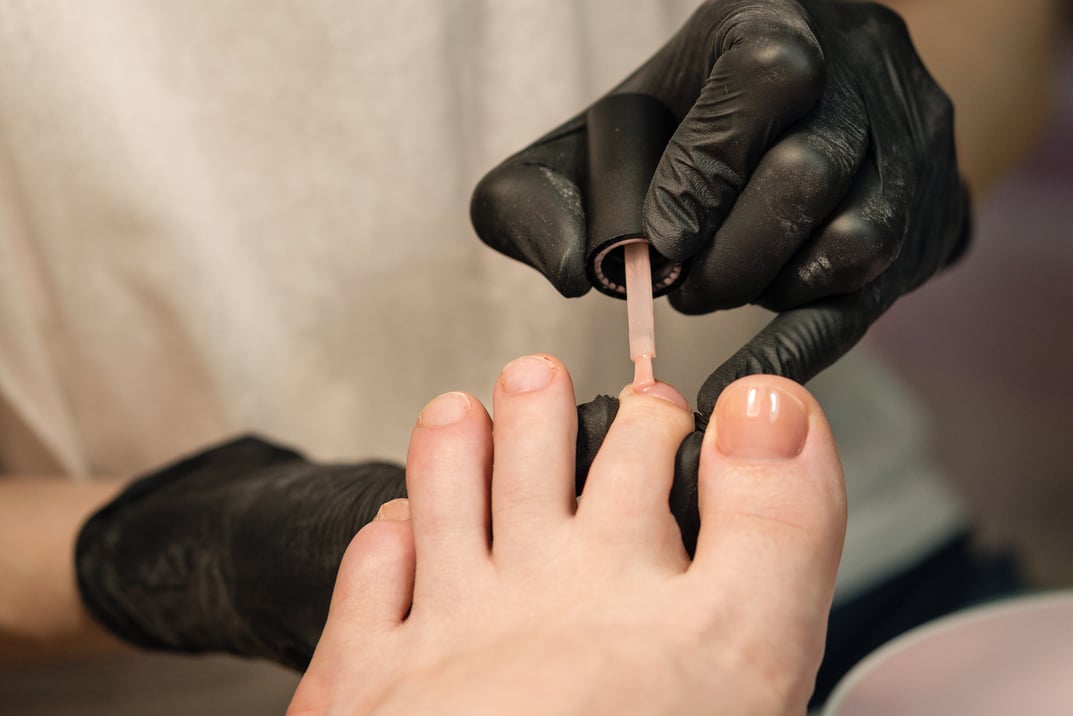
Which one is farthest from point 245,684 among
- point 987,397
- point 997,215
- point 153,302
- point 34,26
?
point 997,215

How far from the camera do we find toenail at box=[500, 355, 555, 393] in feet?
1.53

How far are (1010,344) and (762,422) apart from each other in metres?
1.11

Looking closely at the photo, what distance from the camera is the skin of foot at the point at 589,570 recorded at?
0.40m

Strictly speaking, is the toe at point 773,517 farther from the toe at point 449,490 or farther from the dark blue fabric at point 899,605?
the dark blue fabric at point 899,605

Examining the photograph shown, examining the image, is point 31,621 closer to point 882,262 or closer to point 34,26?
point 34,26

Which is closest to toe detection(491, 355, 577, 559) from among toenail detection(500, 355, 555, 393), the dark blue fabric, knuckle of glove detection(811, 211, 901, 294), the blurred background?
toenail detection(500, 355, 555, 393)

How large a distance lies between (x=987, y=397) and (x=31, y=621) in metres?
1.25

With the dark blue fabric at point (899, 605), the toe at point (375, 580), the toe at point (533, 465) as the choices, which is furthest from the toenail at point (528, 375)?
the dark blue fabric at point (899, 605)

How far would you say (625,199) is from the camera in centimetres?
45

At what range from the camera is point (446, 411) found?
1.57ft

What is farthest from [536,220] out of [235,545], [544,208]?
[235,545]

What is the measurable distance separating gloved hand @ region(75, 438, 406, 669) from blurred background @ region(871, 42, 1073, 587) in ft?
3.03

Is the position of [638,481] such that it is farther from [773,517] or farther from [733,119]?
[733,119]

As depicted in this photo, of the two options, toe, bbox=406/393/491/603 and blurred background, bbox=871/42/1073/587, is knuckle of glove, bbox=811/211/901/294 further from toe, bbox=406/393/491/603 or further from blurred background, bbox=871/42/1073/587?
blurred background, bbox=871/42/1073/587
